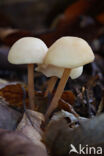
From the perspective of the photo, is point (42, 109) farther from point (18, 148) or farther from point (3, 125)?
point (18, 148)

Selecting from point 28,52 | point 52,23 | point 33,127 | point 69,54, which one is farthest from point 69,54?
point 52,23

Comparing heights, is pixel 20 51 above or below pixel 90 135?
above

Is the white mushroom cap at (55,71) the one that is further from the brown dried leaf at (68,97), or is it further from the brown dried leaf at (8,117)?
the brown dried leaf at (8,117)

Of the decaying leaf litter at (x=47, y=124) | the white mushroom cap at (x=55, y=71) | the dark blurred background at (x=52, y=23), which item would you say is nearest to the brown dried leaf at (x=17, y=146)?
the decaying leaf litter at (x=47, y=124)

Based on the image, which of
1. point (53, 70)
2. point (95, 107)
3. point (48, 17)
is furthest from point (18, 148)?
point (48, 17)

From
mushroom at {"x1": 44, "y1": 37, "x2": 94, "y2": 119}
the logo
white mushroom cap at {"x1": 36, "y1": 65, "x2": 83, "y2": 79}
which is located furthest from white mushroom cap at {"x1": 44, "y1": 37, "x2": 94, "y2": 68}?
the logo

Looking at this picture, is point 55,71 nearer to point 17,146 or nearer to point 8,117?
point 8,117

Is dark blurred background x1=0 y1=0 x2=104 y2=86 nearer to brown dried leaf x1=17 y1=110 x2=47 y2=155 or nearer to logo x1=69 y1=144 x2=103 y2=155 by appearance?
brown dried leaf x1=17 y1=110 x2=47 y2=155
